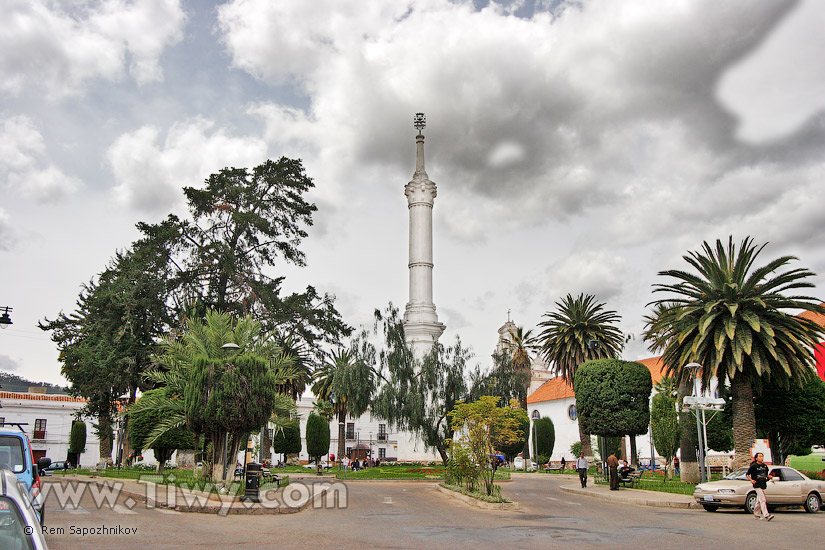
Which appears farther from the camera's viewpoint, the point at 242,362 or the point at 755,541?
the point at 242,362

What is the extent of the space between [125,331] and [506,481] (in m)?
24.6

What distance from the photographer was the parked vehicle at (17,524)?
15.1ft

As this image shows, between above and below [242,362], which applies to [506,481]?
below

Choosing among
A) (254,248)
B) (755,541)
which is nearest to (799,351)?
(755,541)

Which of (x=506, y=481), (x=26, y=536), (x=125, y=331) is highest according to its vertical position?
(x=125, y=331)

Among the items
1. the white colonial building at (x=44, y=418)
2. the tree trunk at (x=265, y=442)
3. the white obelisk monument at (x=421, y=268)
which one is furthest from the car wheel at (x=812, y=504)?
the white colonial building at (x=44, y=418)

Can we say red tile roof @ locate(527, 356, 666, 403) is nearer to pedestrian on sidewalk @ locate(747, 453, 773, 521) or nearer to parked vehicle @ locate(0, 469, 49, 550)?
pedestrian on sidewalk @ locate(747, 453, 773, 521)

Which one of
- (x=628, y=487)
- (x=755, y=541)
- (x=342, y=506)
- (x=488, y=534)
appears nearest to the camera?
(x=755, y=541)

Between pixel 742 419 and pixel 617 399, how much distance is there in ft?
17.1

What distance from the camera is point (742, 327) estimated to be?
2655 cm

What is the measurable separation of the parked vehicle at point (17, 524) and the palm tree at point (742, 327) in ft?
84.3

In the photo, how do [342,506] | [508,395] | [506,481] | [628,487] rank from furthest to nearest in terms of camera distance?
[508,395], [506,481], [628,487], [342,506]

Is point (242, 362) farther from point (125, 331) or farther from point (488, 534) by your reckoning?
point (125, 331)

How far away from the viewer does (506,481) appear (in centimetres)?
3806
